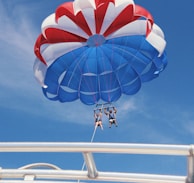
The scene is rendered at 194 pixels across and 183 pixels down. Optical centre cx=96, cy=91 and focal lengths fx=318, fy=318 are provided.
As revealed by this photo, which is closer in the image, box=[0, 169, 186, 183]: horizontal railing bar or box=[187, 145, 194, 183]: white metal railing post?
box=[187, 145, 194, 183]: white metal railing post

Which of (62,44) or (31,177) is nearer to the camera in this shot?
(31,177)

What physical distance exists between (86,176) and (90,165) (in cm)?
15

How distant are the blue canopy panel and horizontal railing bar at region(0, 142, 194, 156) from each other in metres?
8.01

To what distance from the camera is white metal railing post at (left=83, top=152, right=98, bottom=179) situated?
3.03 metres

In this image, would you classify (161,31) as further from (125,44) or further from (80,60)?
(80,60)

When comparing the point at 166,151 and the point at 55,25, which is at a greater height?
the point at 55,25

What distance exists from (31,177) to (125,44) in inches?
Result: 331

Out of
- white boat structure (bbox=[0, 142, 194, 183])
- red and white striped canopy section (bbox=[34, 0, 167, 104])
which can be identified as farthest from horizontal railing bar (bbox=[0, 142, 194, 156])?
red and white striped canopy section (bbox=[34, 0, 167, 104])

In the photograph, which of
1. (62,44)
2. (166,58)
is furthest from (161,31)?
(62,44)

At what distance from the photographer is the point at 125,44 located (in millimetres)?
11117

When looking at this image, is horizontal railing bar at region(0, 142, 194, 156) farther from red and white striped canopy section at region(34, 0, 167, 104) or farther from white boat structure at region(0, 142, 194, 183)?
→ red and white striped canopy section at region(34, 0, 167, 104)

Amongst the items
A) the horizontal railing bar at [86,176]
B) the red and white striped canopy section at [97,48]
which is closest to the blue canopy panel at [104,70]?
the red and white striped canopy section at [97,48]

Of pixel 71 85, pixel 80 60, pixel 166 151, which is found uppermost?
pixel 80 60

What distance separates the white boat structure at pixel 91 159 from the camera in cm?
272
